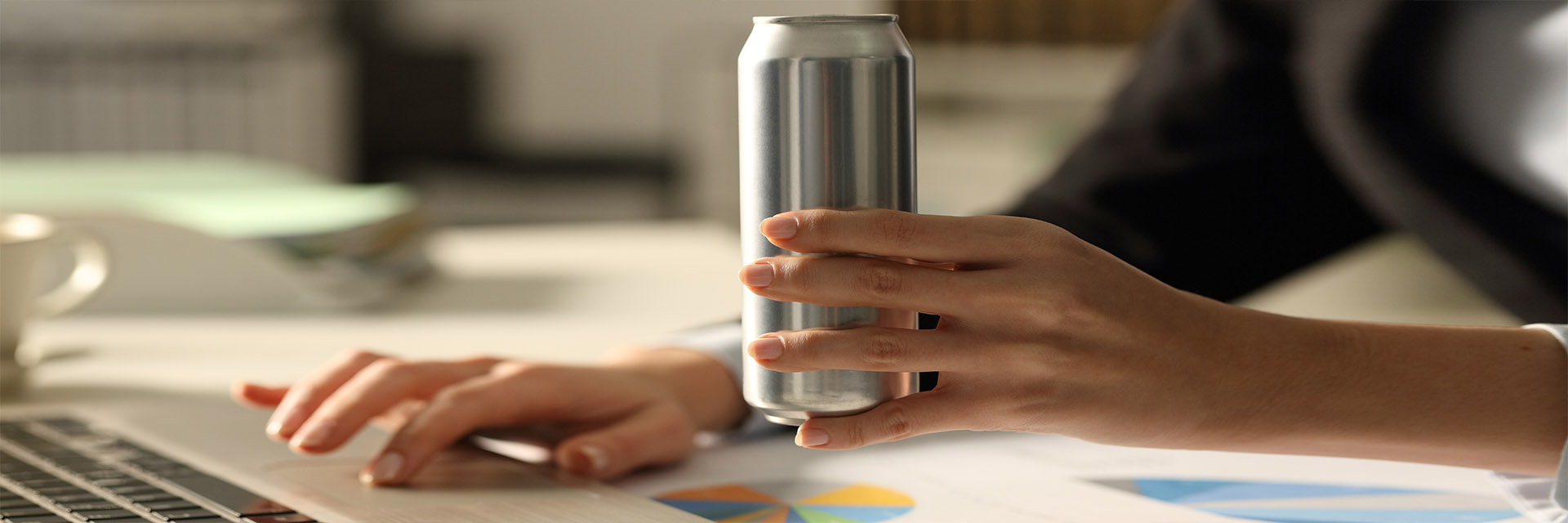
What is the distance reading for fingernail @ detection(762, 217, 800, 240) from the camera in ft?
1.25

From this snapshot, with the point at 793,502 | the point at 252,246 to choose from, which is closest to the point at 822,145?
the point at 793,502

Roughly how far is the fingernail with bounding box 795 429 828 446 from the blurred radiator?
3.89 m

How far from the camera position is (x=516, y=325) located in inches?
38.7

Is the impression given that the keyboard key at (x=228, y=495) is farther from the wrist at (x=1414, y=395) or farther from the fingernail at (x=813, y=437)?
the wrist at (x=1414, y=395)

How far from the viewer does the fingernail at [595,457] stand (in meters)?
0.56

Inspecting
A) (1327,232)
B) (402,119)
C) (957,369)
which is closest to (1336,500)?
(957,369)

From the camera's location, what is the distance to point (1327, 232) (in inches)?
38.6

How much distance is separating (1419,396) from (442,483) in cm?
37

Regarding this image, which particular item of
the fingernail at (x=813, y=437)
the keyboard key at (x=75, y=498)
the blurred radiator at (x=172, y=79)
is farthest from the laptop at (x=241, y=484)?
the blurred radiator at (x=172, y=79)

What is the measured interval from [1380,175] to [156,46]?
3905 millimetres

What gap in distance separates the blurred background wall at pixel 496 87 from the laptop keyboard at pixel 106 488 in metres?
2.58

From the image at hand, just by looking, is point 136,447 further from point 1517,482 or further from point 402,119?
point 402,119

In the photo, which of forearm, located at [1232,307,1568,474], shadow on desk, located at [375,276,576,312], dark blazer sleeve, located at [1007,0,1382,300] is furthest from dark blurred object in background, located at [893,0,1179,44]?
forearm, located at [1232,307,1568,474]

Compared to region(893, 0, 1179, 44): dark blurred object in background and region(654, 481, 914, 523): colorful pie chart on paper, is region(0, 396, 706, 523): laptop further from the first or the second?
region(893, 0, 1179, 44): dark blurred object in background
